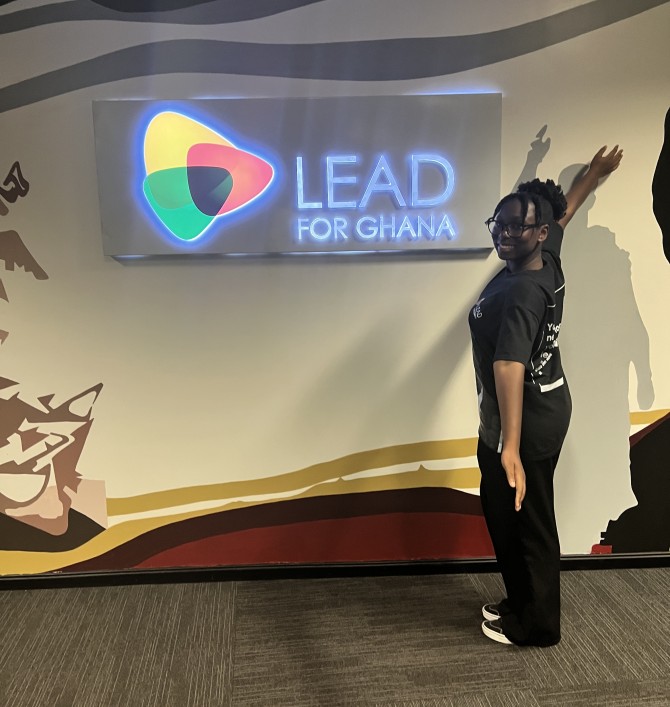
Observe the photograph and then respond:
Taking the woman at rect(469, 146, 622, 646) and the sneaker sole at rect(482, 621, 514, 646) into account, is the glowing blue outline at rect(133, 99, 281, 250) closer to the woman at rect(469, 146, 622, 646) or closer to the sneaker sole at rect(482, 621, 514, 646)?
the woman at rect(469, 146, 622, 646)

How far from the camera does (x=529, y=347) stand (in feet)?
5.92

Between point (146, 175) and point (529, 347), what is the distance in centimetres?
150

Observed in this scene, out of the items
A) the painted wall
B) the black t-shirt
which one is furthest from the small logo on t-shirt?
the painted wall

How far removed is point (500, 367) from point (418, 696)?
1.10 meters

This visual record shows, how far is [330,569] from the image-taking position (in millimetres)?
2506

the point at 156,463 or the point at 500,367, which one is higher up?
the point at 500,367

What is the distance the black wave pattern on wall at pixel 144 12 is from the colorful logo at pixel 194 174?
353 millimetres

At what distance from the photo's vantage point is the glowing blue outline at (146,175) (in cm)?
212

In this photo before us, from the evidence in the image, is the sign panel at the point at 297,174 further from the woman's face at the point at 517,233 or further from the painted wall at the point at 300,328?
the woman's face at the point at 517,233

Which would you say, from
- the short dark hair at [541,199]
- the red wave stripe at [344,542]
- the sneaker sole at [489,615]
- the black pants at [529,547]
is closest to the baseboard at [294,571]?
the red wave stripe at [344,542]

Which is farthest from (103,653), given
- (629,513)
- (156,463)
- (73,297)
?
(629,513)

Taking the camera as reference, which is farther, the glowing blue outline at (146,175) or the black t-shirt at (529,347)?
the glowing blue outline at (146,175)

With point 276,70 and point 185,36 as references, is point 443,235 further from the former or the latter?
point 185,36

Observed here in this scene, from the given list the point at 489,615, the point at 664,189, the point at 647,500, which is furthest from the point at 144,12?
the point at 647,500
